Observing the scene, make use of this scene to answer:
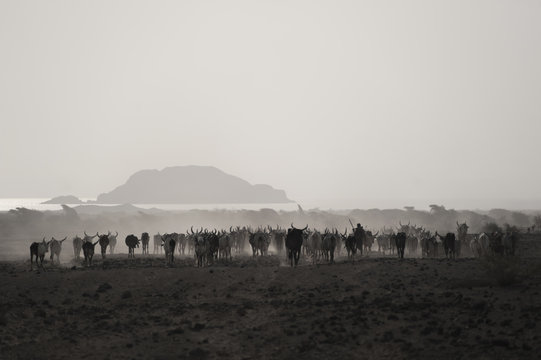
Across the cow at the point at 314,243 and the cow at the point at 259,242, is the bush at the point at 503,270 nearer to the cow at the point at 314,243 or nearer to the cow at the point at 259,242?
the cow at the point at 314,243

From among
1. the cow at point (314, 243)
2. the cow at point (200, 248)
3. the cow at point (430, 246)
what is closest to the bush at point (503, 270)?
the cow at point (314, 243)

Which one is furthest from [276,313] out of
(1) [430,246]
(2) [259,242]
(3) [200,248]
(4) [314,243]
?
(1) [430,246]

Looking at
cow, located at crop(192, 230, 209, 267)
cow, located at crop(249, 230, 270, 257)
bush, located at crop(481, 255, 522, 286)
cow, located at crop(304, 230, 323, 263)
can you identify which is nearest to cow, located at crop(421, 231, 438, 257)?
cow, located at crop(304, 230, 323, 263)

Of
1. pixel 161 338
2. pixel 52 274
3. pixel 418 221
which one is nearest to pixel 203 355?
pixel 161 338

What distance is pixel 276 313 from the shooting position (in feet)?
Answer: 83.4

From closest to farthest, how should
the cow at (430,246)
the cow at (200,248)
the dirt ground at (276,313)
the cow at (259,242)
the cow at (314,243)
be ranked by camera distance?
1. the dirt ground at (276,313)
2. the cow at (200,248)
3. the cow at (314,243)
4. the cow at (430,246)
5. the cow at (259,242)

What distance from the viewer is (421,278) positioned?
31.0 metres

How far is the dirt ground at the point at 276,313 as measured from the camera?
20516 millimetres

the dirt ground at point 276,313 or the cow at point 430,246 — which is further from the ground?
the cow at point 430,246

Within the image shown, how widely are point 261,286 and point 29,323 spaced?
11999 mm

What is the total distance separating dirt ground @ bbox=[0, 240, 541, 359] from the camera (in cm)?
2052

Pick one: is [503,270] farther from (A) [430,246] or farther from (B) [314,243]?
(A) [430,246]

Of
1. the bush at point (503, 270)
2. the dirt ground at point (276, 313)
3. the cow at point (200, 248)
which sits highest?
the cow at point (200, 248)

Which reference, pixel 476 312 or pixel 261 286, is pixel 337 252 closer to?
pixel 261 286
